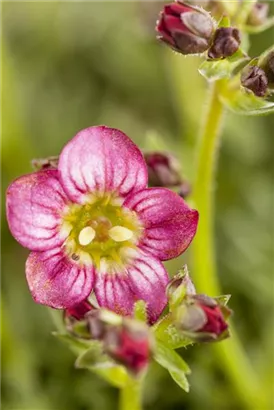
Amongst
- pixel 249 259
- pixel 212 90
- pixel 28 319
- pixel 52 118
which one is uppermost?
pixel 212 90

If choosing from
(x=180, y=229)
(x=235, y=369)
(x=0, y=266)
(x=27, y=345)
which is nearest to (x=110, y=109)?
(x=0, y=266)

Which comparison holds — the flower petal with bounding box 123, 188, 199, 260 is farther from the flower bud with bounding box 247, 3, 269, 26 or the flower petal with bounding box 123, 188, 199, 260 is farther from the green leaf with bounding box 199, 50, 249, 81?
the flower bud with bounding box 247, 3, 269, 26

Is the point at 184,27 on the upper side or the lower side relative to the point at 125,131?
upper

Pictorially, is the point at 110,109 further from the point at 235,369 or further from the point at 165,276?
the point at 165,276

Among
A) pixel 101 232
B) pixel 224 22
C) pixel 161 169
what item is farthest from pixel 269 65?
pixel 101 232

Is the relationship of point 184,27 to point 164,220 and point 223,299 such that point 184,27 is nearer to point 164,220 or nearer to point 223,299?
point 164,220

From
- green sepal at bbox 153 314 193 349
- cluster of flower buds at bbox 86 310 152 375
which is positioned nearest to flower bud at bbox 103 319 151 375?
cluster of flower buds at bbox 86 310 152 375
